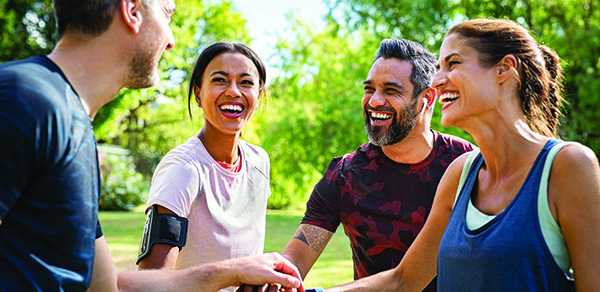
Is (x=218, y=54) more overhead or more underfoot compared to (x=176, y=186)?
more overhead

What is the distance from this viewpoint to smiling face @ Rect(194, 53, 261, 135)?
342 cm

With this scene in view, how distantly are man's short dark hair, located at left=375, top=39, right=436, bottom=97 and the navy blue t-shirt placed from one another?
8.55 feet

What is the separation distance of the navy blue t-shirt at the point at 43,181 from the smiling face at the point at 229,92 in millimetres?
1874

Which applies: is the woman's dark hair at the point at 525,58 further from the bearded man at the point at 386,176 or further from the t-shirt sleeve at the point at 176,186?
the t-shirt sleeve at the point at 176,186

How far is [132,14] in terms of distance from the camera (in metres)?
1.72

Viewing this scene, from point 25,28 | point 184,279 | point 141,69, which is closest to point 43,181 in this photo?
point 141,69

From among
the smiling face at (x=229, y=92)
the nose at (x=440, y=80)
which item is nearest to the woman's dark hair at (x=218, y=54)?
the smiling face at (x=229, y=92)

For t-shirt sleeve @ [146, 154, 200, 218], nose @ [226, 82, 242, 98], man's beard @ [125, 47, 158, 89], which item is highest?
man's beard @ [125, 47, 158, 89]

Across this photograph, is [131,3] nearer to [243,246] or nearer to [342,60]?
[243,246]

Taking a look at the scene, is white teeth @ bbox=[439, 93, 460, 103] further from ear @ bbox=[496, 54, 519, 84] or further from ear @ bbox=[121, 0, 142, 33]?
ear @ bbox=[121, 0, 142, 33]

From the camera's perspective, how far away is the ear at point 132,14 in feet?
5.53

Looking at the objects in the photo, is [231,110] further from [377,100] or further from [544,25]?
[544,25]

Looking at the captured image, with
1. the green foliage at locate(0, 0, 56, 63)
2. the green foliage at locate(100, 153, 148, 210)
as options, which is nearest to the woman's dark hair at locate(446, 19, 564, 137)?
the green foliage at locate(0, 0, 56, 63)

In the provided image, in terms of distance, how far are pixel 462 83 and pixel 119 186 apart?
2115 centimetres
